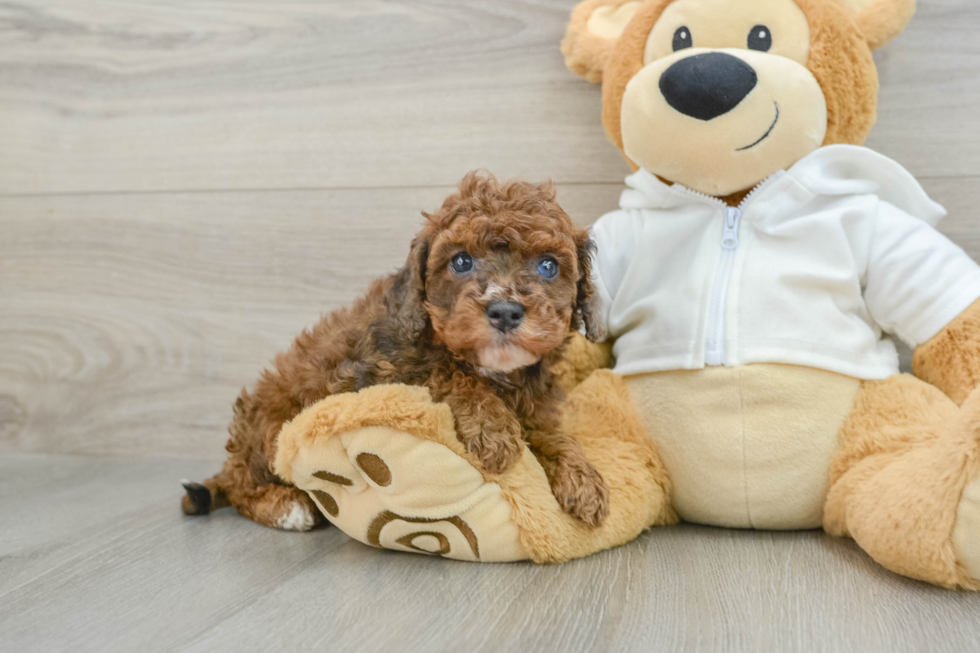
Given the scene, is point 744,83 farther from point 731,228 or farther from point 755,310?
point 755,310

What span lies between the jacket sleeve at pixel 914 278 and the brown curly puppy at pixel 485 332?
0.51m

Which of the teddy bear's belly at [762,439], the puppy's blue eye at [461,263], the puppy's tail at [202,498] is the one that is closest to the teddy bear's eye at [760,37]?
the teddy bear's belly at [762,439]

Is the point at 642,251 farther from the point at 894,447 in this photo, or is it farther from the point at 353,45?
the point at 353,45

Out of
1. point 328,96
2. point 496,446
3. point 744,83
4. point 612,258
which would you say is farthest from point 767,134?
point 328,96

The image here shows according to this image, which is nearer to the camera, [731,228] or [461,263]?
[461,263]

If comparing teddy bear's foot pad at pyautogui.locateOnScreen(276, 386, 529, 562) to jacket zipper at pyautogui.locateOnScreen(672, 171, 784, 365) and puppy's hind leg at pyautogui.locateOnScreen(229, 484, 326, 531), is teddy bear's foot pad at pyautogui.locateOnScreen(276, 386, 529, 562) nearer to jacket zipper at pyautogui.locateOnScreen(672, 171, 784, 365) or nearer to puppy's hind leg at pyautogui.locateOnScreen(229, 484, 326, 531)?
puppy's hind leg at pyautogui.locateOnScreen(229, 484, 326, 531)

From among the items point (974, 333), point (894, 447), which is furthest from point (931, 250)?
point (894, 447)

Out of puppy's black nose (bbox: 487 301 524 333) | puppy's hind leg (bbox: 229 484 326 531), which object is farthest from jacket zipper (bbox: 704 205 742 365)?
puppy's hind leg (bbox: 229 484 326 531)

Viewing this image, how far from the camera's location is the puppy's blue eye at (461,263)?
106 cm

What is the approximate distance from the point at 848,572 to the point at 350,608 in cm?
69

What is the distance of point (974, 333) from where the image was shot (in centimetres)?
125

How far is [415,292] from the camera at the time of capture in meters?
1.09

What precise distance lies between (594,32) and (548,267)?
645 mm

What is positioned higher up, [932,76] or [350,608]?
[932,76]
